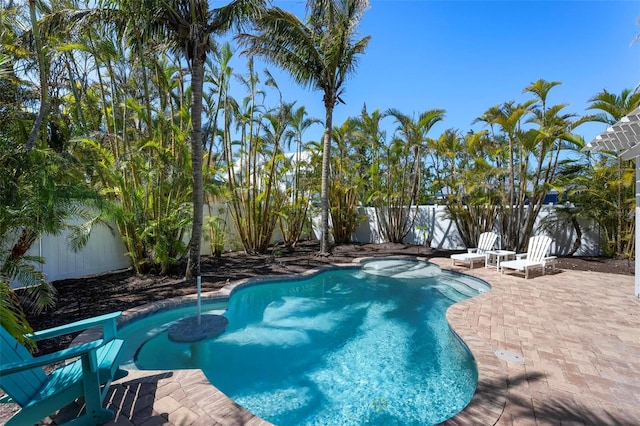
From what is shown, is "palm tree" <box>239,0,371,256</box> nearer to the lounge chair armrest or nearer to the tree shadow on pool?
the tree shadow on pool

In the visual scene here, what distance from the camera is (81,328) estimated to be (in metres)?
2.97

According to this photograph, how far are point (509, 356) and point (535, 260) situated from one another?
6179mm

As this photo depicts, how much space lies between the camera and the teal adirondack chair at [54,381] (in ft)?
7.41

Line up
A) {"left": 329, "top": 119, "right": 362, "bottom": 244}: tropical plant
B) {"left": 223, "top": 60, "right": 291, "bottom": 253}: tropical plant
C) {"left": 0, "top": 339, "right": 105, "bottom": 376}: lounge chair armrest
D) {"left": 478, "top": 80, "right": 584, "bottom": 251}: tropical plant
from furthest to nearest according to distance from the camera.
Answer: {"left": 329, "top": 119, "right": 362, "bottom": 244}: tropical plant → {"left": 223, "top": 60, "right": 291, "bottom": 253}: tropical plant → {"left": 478, "top": 80, "right": 584, "bottom": 251}: tropical plant → {"left": 0, "top": 339, "right": 105, "bottom": 376}: lounge chair armrest

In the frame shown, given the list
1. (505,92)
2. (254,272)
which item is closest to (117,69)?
(254,272)

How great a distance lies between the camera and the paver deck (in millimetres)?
2793

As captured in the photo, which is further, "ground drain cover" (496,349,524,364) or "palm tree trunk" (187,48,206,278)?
"palm tree trunk" (187,48,206,278)

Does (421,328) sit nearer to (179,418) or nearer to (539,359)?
(539,359)

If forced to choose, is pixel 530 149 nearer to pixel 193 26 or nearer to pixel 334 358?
pixel 334 358

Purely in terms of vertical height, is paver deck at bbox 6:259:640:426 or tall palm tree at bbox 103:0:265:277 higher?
tall palm tree at bbox 103:0:265:277

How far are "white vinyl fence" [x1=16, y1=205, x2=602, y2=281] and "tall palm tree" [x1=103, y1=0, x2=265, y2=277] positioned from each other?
3.11 meters

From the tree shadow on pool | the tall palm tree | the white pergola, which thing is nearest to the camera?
the tree shadow on pool

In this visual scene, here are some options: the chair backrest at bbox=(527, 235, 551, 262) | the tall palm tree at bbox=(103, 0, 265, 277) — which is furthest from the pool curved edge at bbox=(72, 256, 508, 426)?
the chair backrest at bbox=(527, 235, 551, 262)

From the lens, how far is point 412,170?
1345 centimetres
